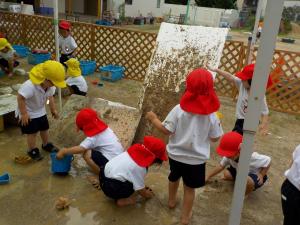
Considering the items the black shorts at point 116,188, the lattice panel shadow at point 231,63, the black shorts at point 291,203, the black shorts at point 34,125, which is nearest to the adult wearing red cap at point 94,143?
the black shorts at point 116,188

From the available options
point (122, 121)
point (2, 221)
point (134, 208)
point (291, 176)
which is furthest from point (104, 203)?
point (291, 176)

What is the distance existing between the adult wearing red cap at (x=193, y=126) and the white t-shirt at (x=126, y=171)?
34cm

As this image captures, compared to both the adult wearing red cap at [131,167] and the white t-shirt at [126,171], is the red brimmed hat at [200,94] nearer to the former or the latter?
the adult wearing red cap at [131,167]

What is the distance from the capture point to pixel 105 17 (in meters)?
19.5

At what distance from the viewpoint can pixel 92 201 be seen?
10.3ft

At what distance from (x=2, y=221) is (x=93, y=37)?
19.4 feet

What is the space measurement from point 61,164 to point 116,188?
836mm

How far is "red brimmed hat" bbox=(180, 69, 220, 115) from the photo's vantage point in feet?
7.91

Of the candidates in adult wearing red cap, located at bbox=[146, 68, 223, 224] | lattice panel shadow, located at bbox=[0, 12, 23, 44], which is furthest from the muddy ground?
lattice panel shadow, located at bbox=[0, 12, 23, 44]

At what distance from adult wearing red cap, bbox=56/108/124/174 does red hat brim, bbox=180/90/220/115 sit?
103 cm

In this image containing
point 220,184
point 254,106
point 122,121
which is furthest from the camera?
point 122,121

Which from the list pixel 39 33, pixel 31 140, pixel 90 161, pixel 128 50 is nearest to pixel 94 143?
pixel 90 161

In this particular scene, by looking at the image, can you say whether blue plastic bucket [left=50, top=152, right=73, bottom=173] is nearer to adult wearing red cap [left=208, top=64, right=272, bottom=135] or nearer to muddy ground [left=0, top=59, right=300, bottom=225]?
muddy ground [left=0, top=59, right=300, bottom=225]

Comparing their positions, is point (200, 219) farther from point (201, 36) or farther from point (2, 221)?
point (201, 36)
